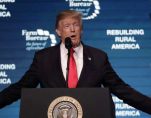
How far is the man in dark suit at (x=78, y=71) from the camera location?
2479 millimetres

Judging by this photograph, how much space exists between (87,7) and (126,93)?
1.88 meters

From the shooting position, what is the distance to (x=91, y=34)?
14.1ft

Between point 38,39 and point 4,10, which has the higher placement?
point 4,10

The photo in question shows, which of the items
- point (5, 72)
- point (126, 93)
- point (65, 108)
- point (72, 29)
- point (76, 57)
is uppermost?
point (72, 29)

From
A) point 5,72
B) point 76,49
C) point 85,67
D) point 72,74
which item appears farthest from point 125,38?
point 72,74

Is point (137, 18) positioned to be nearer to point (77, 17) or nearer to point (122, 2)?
point (122, 2)

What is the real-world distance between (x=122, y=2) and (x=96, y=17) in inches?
12.1

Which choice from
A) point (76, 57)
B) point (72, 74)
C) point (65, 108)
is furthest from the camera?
point (76, 57)

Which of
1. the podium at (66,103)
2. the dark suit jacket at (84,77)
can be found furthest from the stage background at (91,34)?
the podium at (66,103)

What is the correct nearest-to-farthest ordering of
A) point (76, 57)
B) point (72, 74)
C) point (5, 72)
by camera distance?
point (72, 74) → point (76, 57) → point (5, 72)

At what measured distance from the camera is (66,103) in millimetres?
2008

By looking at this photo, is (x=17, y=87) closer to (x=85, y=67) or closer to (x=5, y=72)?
(x=85, y=67)

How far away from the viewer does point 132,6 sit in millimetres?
4301

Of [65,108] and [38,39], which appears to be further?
[38,39]
